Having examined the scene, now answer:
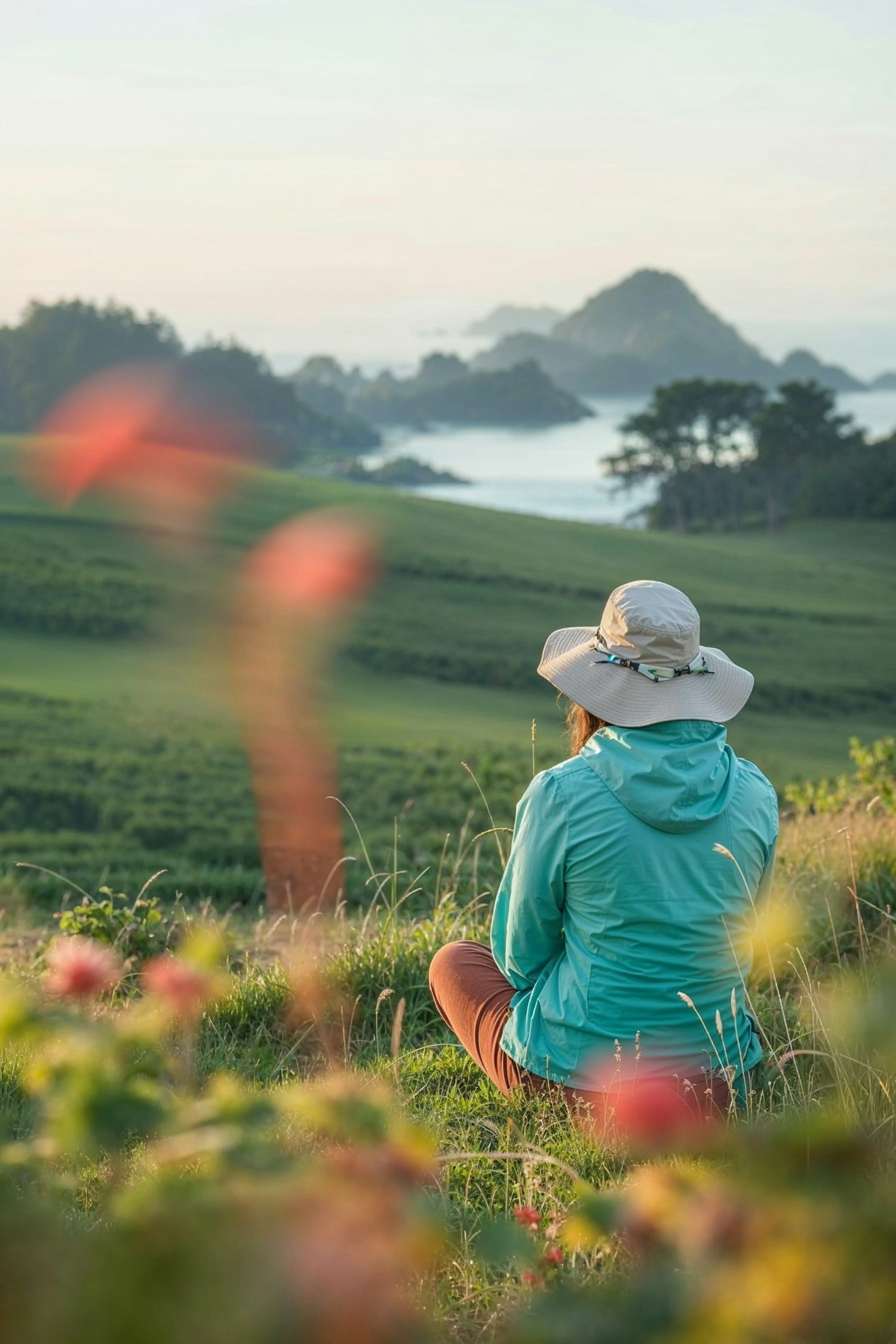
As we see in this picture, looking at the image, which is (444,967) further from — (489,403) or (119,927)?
(489,403)

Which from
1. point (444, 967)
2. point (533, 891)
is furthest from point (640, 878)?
point (444, 967)

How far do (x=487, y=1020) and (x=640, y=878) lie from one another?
76cm

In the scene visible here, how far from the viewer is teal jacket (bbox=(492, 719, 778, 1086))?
288 centimetres

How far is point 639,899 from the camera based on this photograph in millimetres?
2930

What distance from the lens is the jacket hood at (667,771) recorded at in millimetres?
2836

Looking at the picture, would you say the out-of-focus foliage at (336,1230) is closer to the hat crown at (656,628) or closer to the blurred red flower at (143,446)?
the hat crown at (656,628)

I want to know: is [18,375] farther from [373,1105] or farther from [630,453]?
[373,1105]

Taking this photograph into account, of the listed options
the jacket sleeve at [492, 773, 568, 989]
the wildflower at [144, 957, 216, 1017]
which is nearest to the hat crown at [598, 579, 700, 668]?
the jacket sleeve at [492, 773, 568, 989]

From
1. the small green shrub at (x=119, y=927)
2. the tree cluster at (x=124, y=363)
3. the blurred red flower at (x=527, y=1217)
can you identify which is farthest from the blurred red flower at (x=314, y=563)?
the tree cluster at (x=124, y=363)

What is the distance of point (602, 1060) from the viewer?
3.01 meters

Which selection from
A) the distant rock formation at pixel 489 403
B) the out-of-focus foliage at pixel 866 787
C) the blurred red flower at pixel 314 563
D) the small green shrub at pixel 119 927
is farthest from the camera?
the distant rock formation at pixel 489 403

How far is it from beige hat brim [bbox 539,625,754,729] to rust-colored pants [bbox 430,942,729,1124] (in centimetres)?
89

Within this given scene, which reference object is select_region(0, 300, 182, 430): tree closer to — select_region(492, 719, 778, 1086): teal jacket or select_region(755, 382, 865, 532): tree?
select_region(755, 382, 865, 532): tree

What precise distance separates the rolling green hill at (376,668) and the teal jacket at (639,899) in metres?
5.78
